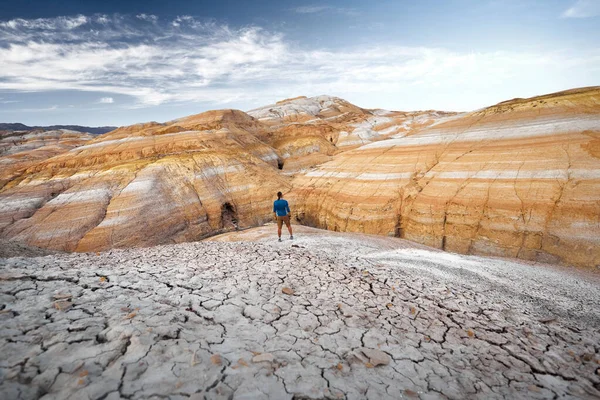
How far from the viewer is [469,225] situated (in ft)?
41.0

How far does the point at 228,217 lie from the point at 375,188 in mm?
9628

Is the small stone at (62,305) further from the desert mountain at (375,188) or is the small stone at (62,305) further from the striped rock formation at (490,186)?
the striped rock formation at (490,186)

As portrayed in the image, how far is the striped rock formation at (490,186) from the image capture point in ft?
34.6

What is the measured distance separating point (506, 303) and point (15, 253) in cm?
1177

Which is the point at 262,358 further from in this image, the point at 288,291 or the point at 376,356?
the point at 288,291

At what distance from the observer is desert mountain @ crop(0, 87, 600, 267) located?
11156mm

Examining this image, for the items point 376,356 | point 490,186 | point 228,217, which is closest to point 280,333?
point 376,356

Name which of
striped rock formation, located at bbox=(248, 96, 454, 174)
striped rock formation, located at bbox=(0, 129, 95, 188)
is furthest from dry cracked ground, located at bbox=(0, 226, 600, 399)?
striped rock formation, located at bbox=(0, 129, 95, 188)

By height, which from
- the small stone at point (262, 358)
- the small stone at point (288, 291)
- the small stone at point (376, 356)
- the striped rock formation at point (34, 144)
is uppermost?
the striped rock formation at point (34, 144)

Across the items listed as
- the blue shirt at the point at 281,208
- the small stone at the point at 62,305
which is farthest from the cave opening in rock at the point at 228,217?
the small stone at the point at 62,305

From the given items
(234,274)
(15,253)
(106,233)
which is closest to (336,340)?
(234,274)

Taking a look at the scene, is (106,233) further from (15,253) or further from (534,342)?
(534,342)

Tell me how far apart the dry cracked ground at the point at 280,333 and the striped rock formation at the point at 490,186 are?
19.3ft

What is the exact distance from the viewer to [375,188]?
16234 millimetres
